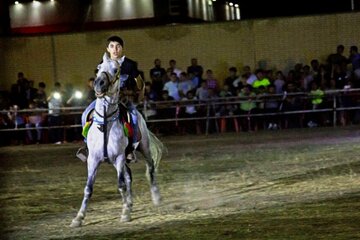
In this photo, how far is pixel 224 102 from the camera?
24375 millimetres

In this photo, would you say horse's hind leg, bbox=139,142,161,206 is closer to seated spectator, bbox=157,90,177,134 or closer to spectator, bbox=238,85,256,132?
seated spectator, bbox=157,90,177,134

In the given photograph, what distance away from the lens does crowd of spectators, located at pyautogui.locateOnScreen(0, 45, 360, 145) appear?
79.6 feet

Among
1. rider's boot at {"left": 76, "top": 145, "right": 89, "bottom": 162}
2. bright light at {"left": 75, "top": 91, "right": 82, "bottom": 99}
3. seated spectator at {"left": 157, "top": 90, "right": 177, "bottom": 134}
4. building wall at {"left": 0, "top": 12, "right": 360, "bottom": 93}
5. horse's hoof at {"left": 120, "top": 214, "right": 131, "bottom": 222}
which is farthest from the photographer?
building wall at {"left": 0, "top": 12, "right": 360, "bottom": 93}

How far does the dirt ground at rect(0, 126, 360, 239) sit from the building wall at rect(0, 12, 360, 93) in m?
5.34

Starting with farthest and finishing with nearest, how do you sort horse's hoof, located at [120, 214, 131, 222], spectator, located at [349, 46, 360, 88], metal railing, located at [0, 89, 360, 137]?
1. spectator, located at [349, 46, 360, 88]
2. metal railing, located at [0, 89, 360, 137]
3. horse's hoof, located at [120, 214, 131, 222]

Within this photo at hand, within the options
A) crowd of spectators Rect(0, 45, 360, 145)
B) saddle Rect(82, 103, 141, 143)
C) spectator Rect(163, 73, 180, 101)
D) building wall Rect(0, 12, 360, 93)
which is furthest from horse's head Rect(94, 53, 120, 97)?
building wall Rect(0, 12, 360, 93)

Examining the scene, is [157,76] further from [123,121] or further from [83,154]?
[123,121]

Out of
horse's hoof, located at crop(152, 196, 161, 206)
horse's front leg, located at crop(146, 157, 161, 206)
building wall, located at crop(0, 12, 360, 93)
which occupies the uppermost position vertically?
building wall, located at crop(0, 12, 360, 93)

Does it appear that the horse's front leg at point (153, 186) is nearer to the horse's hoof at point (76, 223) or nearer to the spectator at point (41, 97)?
the horse's hoof at point (76, 223)

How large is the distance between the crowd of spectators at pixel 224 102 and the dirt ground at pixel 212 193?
245 cm

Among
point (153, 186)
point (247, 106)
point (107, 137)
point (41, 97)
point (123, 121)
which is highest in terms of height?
point (41, 97)

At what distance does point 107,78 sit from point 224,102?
14067mm

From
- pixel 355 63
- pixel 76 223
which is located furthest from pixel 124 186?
pixel 355 63

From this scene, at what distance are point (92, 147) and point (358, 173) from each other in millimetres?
5380
